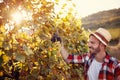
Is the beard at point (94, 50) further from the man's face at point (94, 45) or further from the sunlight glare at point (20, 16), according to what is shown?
the sunlight glare at point (20, 16)

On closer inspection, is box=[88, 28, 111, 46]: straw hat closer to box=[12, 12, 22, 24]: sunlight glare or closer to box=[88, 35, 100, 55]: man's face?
box=[88, 35, 100, 55]: man's face

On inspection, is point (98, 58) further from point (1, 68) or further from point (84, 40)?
point (84, 40)

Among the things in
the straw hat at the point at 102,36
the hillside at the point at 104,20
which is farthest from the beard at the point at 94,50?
the hillside at the point at 104,20

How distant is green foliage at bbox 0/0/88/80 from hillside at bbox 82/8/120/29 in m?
34.7

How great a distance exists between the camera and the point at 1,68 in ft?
11.2

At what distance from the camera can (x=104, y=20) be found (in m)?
47.9

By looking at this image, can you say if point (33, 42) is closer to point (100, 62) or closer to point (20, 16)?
point (20, 16)

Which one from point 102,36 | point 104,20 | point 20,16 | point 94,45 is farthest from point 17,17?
point 104,20

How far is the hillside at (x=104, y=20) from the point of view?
40906 millimetres

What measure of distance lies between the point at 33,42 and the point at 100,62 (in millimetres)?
895

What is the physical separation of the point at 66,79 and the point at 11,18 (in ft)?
5.63

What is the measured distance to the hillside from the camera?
40.9 m

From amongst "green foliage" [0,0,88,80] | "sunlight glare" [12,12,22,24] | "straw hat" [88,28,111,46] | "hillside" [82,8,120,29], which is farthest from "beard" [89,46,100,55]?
"hillside" [82,8,120,29]

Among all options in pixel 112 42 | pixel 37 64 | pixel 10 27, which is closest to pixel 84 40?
pixel 37 64
